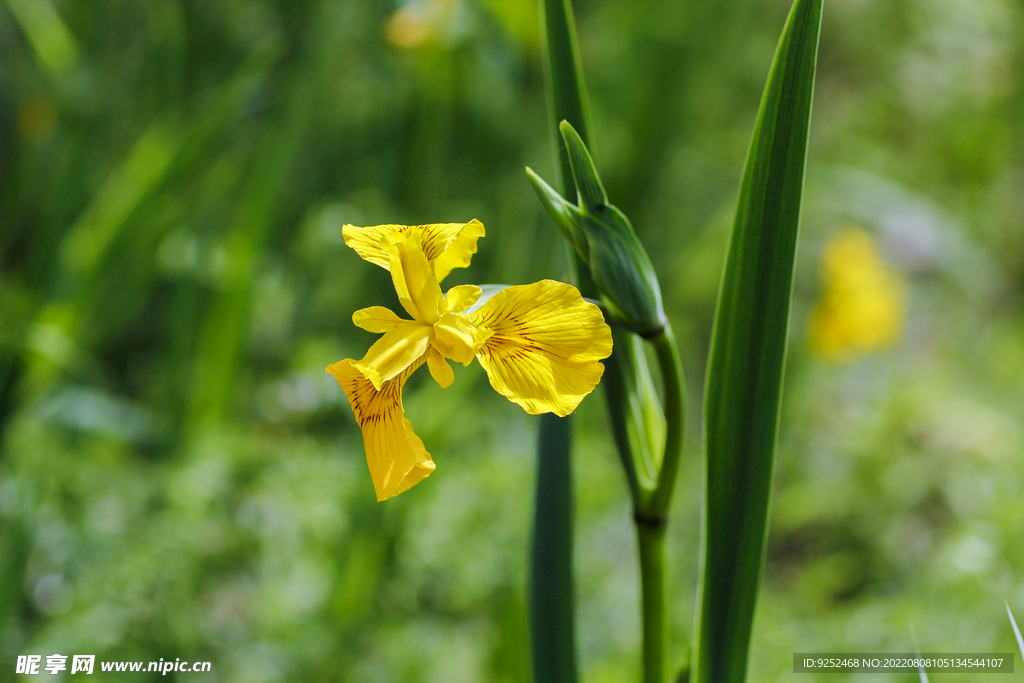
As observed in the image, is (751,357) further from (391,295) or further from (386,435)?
(391,295)

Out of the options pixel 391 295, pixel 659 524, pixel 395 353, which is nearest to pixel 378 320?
pixel 395 353

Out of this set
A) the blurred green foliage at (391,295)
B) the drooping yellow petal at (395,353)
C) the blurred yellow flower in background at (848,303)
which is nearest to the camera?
the drooping yellow petal at (395,353)

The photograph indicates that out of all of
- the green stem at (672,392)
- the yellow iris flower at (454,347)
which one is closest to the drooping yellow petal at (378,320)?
the yellow iris flower at (454,347)

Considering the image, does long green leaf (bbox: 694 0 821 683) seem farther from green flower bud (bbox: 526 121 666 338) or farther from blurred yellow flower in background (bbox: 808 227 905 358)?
blurred yellow flower in background (bbox: 808 227 905 358)

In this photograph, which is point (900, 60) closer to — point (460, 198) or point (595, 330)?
point (460, 198)

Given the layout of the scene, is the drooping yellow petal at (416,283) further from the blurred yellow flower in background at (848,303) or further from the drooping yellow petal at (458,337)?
the blurred yellow flower in background at (848,303)

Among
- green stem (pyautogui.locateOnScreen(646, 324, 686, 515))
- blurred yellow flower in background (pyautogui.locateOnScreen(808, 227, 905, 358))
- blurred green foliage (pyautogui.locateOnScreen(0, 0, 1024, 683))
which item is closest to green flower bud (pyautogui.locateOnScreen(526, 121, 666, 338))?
green stem (pyautogui.locateOnScreen(646, 324, 686, 515))

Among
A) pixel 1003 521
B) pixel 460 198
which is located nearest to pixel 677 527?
pixel 1003 521
